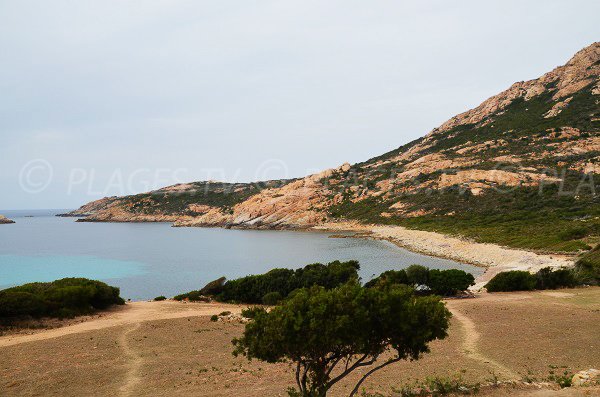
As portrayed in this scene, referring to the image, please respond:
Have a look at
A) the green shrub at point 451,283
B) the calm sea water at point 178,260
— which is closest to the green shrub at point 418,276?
the green shrub at point 451,283

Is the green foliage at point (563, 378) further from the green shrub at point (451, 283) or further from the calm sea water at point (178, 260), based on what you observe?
the calm sea water at point (178, 260)

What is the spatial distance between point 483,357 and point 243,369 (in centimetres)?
997

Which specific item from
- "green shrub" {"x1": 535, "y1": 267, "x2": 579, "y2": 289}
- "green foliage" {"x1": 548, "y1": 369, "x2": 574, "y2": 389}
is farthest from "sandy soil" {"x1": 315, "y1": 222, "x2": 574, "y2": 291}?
"green foliage" {"x1": 548, "y1": 369, "x2": 574, "y2": 389}

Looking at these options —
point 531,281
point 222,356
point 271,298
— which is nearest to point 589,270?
point 531,281

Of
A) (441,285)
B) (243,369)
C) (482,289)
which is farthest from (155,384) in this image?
(482,289)

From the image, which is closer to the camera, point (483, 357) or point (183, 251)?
point (483, 357)

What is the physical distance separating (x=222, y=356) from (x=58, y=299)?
15.9 metres

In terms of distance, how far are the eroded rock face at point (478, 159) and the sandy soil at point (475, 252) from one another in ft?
65.6

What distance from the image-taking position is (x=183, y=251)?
248 ft

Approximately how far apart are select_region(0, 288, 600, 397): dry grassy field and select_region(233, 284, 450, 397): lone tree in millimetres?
3254

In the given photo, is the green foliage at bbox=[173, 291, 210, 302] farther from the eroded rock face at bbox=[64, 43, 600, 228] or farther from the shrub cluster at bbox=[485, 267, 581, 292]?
the eroded rock face at bbox=[64, 43, 600, 228]

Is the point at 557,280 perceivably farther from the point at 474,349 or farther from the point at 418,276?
Result: the point at 474,349

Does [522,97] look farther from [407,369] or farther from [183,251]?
[407,369]

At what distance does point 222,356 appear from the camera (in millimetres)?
19656
